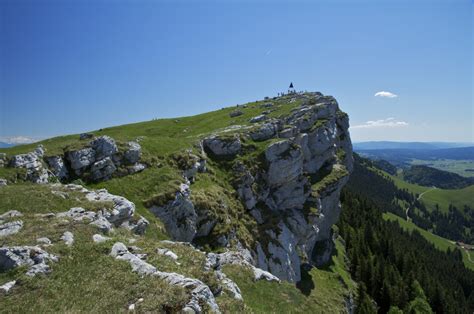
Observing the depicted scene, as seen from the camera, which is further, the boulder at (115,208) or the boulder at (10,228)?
the boulder at (115,208)

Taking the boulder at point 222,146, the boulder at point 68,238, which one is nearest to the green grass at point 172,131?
the boulder at point 222,146

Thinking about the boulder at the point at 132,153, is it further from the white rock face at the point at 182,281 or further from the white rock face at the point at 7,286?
the white rock face at the point at 7,286

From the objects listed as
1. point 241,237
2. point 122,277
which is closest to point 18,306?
point 122,277

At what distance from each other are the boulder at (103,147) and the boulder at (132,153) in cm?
164

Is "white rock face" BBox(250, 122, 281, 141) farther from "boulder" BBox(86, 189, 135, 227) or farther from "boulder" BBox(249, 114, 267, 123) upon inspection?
"boulder" BBox(86, 189, 135, 227)

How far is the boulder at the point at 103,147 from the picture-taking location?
39812 mm

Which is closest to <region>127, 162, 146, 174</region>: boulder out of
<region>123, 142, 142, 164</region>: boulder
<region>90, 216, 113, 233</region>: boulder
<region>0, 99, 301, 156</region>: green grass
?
<region>123, 142, 142, 164</region>: boulder

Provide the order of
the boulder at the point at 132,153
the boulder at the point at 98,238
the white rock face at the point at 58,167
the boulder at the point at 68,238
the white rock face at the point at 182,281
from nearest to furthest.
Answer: the white rock face at the point at 182,281, the boulder at the point at 68,238, the boulder at the point at 98,238, the white rock face at the point at 58,167, the boulder at the point at 132,153

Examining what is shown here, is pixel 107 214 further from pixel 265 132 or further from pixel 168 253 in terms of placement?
pixel 265 132

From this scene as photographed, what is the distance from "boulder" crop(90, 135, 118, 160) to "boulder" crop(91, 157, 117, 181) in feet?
3.39

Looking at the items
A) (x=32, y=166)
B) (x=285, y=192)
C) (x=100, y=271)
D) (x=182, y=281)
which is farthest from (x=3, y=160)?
(x=285, y=192)

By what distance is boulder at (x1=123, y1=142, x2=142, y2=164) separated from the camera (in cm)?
4178

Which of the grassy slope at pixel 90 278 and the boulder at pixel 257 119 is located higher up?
the boulder at pixel 257 119

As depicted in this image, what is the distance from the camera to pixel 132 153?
139ft
